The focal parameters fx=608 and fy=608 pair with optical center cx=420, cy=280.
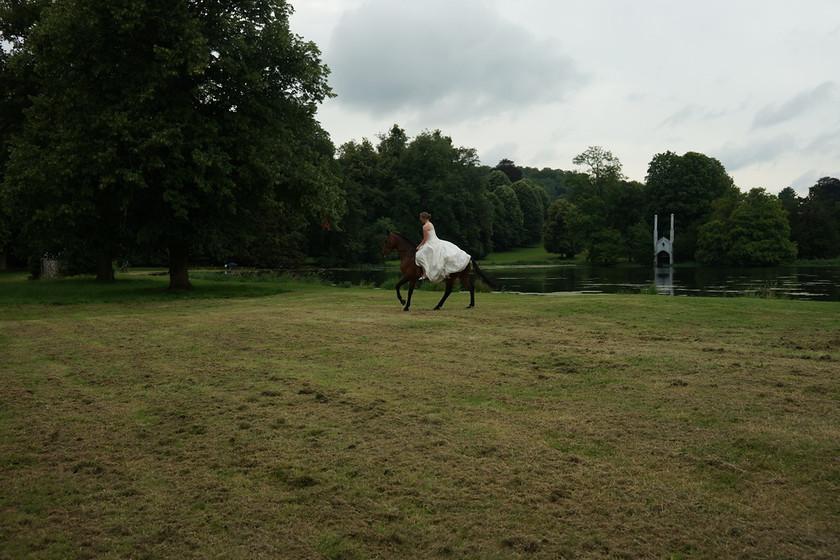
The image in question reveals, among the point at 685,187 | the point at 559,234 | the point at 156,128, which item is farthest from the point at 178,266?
the point at 559,234

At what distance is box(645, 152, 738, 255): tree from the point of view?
81.1 metres

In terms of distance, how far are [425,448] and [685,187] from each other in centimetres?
8557

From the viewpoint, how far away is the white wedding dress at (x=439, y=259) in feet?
50.0

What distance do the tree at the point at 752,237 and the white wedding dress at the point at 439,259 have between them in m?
61.5

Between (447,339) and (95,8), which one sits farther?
(95,8)

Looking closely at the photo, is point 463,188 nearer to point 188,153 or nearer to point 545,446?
point 188,153

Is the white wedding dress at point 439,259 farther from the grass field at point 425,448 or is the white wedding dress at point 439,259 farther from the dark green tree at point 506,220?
the dark green tree at point 506,220

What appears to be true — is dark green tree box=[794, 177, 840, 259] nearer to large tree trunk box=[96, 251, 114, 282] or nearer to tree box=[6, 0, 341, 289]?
tree box=[6, 0, 341, 289]

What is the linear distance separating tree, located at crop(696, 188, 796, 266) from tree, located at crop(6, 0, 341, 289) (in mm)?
58054

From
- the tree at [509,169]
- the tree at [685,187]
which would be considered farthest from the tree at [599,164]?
the tree at [509,169]

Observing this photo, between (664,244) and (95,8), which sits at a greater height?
(95,8)

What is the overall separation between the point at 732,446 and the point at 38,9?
104 feet

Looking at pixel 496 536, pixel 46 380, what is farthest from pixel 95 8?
pixel 496 536

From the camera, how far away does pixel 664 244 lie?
76.6 m
